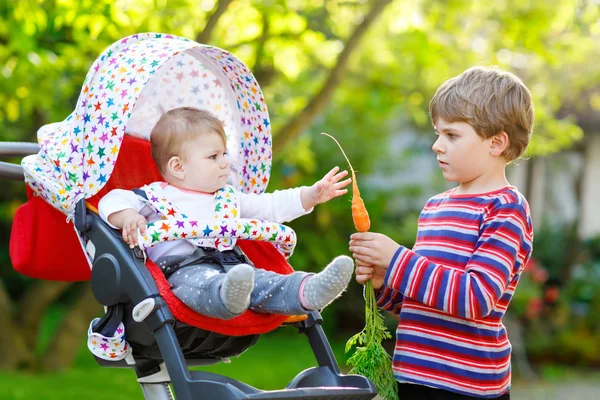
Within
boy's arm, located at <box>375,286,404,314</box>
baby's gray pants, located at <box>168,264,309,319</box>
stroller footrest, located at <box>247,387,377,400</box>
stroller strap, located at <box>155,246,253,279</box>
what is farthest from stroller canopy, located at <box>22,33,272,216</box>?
stroller footrest, located at <box>247,387,377,400</box>

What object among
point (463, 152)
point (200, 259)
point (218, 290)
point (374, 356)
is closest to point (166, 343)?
point (218, 290)

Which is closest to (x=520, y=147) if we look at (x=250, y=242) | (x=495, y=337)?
(x=495, y=337)

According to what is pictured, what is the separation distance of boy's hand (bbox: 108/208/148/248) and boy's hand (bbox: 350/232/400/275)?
68cm

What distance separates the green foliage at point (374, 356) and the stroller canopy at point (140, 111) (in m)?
0.85

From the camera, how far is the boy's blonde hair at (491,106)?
2.72 metres

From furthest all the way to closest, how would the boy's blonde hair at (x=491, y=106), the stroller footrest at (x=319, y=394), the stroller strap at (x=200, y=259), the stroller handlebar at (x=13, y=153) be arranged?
the stroller handlebar at (x=13, y=153)
the stroller strap at (x=200, y=259)
the boy's blonde hair at (x=491, y=106)
the stroller footrest at (x=319, y=394)

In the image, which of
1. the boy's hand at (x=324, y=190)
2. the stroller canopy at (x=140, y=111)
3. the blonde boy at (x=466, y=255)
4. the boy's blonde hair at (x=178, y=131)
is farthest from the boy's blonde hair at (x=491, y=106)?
the stroller canopy at (x=140, y=111)

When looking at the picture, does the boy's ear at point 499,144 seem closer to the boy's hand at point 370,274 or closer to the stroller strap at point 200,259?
the boy's hand at point 370,274

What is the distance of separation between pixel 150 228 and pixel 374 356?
81cm

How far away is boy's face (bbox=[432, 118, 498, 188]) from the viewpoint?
274 centimetres

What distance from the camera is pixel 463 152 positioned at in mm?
2740

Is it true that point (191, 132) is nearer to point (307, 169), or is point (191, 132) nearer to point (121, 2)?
point (121, 2)

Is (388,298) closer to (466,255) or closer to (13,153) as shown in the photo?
(466,255)

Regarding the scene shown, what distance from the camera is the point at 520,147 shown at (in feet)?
A: 9.18
